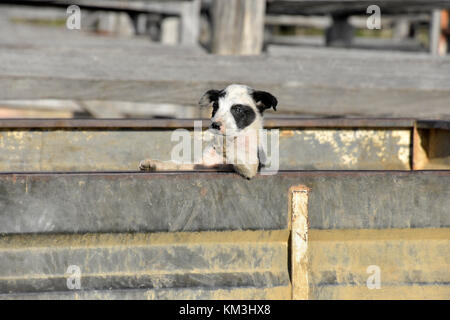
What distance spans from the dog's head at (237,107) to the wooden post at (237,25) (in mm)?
1686

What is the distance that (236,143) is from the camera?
2.95m

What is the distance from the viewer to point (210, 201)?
7.59ft

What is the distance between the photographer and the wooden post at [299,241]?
2330 millimetres

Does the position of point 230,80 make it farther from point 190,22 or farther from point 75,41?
point 75,41

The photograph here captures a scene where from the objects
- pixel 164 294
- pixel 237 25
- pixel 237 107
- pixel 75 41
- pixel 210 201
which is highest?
pixel 75 41

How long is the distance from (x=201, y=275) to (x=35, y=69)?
2640 millimetres

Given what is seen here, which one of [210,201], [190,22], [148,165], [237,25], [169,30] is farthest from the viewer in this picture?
[169,30]

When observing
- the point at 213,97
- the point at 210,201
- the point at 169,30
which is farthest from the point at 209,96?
the point at 169,30

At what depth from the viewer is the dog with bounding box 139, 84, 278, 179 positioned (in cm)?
290

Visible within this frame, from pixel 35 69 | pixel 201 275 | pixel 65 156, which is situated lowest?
pixel 201 275

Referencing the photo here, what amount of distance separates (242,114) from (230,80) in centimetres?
152

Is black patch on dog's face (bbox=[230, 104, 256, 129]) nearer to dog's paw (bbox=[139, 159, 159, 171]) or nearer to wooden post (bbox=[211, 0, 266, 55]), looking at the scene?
dog's paw (bbox=[139, 159, 159, 171])
